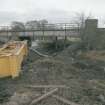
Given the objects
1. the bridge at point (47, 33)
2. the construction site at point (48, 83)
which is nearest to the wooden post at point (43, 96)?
the construction site at point (48, 83)

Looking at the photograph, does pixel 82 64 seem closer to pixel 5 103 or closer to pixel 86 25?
pixel 5 103

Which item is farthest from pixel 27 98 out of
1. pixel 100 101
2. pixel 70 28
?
pixel 70 28

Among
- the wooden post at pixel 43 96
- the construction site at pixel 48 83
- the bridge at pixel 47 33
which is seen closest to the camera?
the wooden post at pixel 43 96

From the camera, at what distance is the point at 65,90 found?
9.59m

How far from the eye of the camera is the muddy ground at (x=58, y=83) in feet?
28.3

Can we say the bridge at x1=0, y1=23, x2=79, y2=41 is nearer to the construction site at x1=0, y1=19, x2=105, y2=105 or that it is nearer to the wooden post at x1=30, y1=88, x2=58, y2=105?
the construction site at x1=0, y1=19, x2=105, y2=105

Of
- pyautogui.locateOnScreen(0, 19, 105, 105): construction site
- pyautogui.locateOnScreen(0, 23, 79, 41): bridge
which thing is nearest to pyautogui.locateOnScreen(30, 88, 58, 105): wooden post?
pyautogui.locateOnScreen(0, 19, 105, 105): construction site

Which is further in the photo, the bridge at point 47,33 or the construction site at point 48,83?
the bridge at point 47,33

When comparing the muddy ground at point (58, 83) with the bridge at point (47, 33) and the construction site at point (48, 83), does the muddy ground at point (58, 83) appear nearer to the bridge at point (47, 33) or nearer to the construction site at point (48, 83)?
the construction site at point (48, 83)

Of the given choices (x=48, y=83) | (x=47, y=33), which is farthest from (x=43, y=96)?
(x=47, y=33)

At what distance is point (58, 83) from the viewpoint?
10.8 meters

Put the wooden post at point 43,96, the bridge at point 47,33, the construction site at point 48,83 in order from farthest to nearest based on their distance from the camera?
the bridge at point 47,33 → the construction site at point 48,83 → the wooden post at point 43,96

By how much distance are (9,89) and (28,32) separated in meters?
21.0

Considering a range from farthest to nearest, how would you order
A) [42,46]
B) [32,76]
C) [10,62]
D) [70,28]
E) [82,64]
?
[70,28], [42,46], [82,64], [32,76], [10,62]
